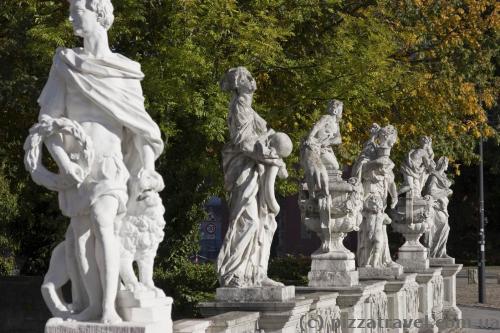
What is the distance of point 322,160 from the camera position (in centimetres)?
1417

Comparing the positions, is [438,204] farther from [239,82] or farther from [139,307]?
[139,307]

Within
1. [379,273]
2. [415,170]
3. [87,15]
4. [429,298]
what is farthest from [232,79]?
[415,170]

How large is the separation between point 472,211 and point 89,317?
132 ft

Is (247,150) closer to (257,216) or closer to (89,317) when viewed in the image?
(257,216)

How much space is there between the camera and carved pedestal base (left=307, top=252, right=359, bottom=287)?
1400 centimetres

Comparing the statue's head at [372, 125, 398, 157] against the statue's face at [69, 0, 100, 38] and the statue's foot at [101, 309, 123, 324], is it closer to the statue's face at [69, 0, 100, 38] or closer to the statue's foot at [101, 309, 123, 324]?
the statue's face at [69, 0, 100, 38]

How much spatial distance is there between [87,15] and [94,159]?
96cm

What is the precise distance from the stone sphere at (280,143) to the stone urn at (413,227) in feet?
34.8

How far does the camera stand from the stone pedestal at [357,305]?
1359cm

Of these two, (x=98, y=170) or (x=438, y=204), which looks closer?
(x=98, y=170)

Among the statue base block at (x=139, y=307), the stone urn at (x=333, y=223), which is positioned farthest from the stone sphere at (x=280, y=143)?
the stone urn at (x=333, y=223)

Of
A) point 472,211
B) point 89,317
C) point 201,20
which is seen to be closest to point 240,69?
point 89,317

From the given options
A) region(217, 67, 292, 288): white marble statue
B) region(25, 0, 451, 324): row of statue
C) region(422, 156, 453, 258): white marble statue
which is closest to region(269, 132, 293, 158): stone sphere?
region(217, 67, 292, 288): white marble statue

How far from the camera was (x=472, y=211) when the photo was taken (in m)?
46.5
